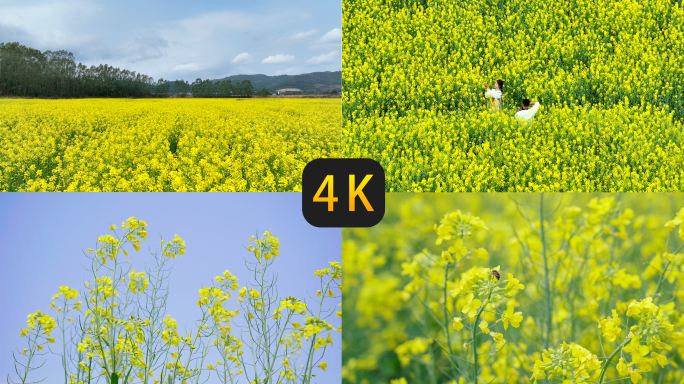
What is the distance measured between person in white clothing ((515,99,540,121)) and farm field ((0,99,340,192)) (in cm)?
235

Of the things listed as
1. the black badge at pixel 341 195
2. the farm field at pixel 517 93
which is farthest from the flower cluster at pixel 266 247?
the farm field at pixel 517 93

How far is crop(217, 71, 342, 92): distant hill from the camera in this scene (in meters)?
6.83

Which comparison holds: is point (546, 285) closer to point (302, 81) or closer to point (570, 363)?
point (570, 363)

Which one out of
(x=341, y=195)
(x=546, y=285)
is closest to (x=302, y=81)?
(x=341, y=195)

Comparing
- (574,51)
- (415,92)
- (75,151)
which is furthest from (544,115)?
(75,151)

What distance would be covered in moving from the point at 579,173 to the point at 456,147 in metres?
1.30

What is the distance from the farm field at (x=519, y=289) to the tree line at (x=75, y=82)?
5.37 m

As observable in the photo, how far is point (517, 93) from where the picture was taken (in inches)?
262

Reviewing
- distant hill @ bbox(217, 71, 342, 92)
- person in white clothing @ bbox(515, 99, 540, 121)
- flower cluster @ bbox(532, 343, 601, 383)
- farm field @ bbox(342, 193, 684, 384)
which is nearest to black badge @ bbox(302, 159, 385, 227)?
farm field @ bbox(342, 193, 684, 384)

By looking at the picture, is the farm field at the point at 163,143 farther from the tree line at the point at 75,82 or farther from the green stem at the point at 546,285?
the green stem at the point at 546,285

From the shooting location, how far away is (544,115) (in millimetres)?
5898

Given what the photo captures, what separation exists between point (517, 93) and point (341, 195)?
4.75m

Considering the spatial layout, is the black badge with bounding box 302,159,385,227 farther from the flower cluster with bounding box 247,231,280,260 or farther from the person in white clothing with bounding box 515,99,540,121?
the person in white clothing with bounding box 515,99,540,121

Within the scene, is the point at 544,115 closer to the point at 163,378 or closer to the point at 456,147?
the point at 456,147
